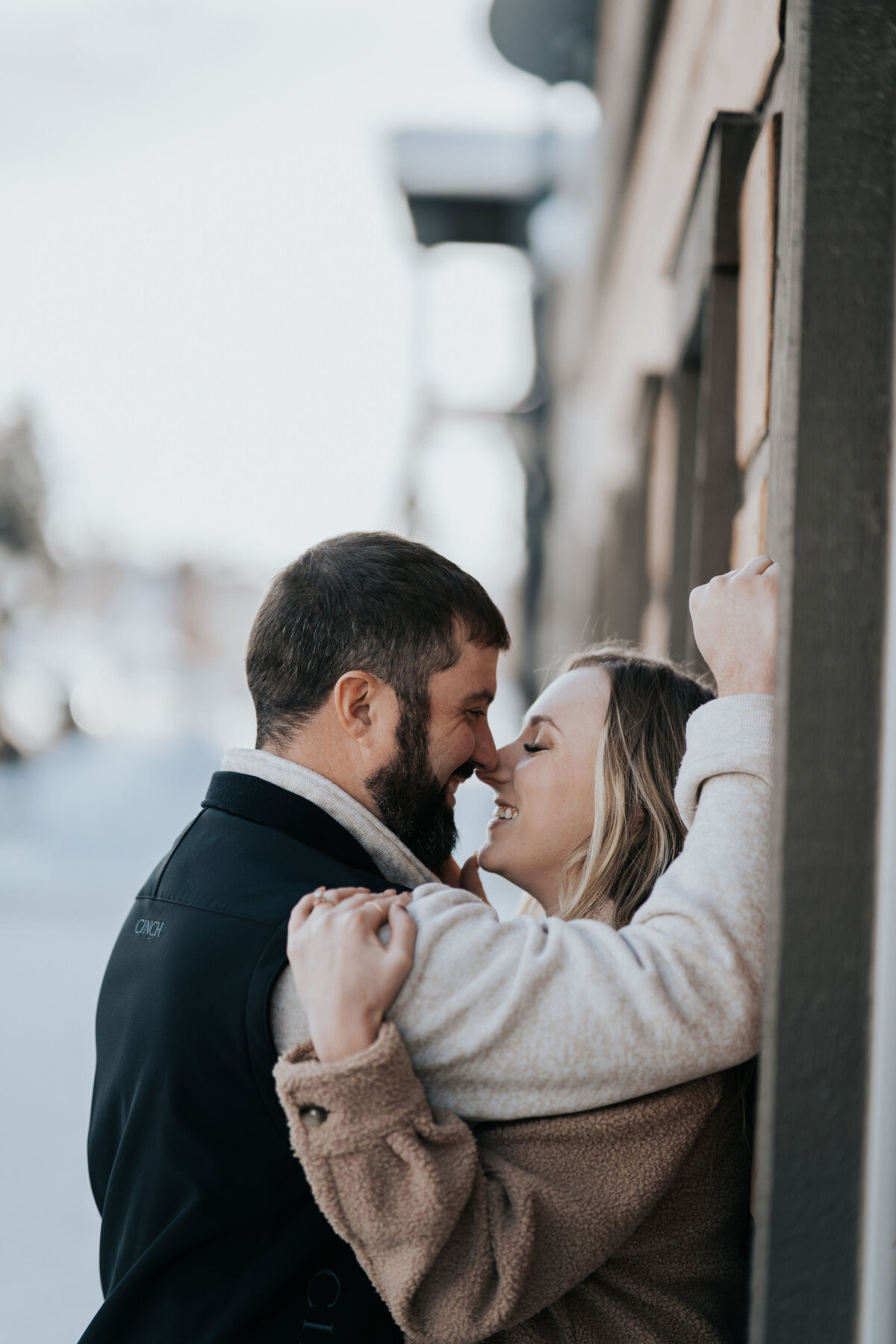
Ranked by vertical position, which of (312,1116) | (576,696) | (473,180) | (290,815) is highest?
(473,180)

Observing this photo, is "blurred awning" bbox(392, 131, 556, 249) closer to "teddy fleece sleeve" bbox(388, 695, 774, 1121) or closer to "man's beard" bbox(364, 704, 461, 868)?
"man's beard" bbox(364, 704, 461, 868)

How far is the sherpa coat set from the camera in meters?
1.23

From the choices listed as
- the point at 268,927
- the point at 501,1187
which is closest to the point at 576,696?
the point at 268,927

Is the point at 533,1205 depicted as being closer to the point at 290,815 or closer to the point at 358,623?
the point at 290,815

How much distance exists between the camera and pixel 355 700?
1.75 m

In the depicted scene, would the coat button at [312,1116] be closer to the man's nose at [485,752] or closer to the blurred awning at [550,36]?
the man's nose at [485,752]

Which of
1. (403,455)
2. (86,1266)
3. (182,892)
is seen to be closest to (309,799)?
(182,892)

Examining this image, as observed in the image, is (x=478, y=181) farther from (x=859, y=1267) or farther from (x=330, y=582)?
(x=859, y=1267)

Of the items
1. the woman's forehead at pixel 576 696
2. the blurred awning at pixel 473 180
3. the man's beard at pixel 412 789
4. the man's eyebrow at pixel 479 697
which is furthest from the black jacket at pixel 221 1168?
the blurred awning at pixel 473 180

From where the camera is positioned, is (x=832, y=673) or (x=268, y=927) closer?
(x=832, y=673)

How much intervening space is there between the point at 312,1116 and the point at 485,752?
0.75 metres

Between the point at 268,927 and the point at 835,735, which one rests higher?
the point at 835,735

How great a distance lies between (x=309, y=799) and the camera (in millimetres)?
1627

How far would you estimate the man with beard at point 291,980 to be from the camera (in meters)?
1.27
